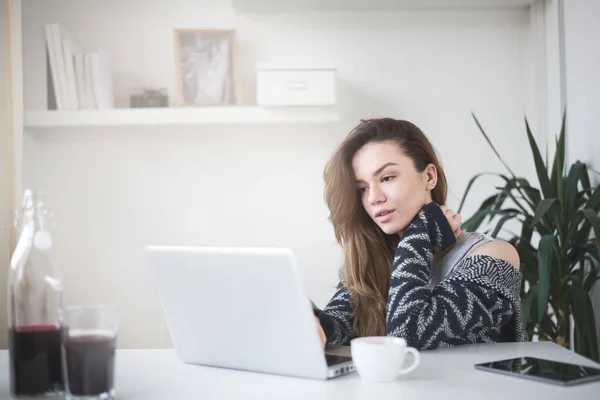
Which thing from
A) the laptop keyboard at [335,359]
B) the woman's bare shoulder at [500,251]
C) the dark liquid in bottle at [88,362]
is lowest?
the laptop keyboard at [335,359]

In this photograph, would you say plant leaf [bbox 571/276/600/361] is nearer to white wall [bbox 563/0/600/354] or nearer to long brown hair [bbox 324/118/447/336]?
white wall [bbox 563/0/600/354]

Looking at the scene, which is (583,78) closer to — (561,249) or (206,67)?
(561,249)

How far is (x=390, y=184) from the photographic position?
184cm

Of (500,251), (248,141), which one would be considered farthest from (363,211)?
(248,141)

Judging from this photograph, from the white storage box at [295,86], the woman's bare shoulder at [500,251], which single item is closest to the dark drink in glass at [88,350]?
the woman's bare shoulder at [500,251]

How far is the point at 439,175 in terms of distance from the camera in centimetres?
196

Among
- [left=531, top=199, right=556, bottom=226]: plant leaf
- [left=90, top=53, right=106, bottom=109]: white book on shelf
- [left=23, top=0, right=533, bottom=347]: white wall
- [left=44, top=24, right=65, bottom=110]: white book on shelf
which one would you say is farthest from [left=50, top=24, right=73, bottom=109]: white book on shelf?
[left=531, top=199, right=556, bottom=226]: plant leaf

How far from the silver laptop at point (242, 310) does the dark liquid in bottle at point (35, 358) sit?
0.27 meters

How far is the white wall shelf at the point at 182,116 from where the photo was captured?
128 inches

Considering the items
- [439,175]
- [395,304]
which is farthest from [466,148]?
[395,304]

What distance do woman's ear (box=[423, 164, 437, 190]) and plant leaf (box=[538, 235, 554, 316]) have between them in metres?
0.79

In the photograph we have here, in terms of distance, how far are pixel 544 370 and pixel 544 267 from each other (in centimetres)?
144

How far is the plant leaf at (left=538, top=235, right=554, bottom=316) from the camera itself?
8.05 ft

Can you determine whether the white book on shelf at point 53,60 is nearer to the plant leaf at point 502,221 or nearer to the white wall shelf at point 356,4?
the white wall shelf at point 356,4
